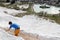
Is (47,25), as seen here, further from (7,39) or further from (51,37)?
(7,39)

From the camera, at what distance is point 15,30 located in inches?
583

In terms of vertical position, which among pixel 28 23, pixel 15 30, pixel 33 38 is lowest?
pixel 28 23

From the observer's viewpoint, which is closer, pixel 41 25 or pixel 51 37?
pixel 51 37

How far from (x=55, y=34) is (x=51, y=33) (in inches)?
16.9

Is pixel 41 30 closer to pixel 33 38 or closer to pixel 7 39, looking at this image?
pixel 33 38

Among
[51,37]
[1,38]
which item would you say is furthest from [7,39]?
[51,37]

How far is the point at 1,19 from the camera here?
2456 cm

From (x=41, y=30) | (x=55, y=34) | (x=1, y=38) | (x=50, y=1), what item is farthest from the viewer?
(x=50, y=1)

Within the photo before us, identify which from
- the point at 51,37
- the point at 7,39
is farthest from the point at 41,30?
the point at 7,39

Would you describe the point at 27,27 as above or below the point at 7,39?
below

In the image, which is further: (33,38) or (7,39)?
(33,38)

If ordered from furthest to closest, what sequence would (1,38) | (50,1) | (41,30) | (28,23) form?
(50,1) → (28,23) → (41,30) → (1,38)

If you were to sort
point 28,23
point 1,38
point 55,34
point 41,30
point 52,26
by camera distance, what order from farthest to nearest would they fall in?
point 28,23
point 52,26
point 41,30
point 55,34
point 1,38

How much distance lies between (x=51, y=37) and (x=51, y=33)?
1846mm
